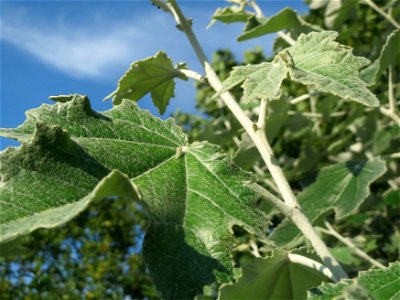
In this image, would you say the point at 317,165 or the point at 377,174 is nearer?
the point at 377,174

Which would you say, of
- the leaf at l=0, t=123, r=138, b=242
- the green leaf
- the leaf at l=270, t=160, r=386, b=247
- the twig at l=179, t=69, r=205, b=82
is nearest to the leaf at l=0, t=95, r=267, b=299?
the leaf at l=0, t=123, r=138, b=242

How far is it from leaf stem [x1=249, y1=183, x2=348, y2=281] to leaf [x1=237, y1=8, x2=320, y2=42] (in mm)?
989

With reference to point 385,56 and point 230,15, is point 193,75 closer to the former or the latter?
point 230,15

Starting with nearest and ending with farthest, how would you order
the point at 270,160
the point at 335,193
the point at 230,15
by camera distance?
the point at 270,160 → the point at 335,193 → the point at 230,15

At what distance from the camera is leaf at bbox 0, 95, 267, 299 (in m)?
0.89

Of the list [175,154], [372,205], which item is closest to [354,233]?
[372,205]

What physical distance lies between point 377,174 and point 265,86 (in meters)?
1.06

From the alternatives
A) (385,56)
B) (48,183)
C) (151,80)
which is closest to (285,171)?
(385,56)

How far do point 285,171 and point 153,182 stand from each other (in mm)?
2387

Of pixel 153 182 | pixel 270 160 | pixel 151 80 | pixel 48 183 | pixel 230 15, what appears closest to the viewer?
pixel 48 183

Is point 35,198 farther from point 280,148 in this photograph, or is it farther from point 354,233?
point 280,148

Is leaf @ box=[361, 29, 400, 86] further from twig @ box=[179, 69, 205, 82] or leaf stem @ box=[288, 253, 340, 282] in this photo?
leaf stem @ box=[288, 253, 340, 282]

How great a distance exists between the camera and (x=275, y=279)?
1275mm

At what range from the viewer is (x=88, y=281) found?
6258mm
